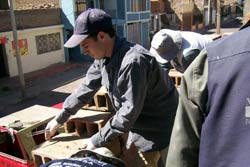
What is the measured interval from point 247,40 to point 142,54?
147 centimetres

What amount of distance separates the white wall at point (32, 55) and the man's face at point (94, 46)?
1479 centimetres

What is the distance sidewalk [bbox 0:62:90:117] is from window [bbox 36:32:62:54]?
1.07m

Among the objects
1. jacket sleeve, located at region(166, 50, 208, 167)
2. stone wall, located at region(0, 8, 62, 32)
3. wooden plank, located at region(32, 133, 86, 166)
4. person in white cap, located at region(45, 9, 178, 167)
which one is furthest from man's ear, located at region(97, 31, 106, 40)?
stone wall, located at region(0, 8, 62, 32)

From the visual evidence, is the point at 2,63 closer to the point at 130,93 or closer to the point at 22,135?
the point at 22,135

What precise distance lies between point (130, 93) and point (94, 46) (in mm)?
508

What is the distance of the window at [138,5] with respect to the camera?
83.2 feet

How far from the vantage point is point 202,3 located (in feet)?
135

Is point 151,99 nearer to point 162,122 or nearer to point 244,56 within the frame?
point 162,122

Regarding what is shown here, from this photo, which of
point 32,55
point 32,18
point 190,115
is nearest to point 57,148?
point 190,115

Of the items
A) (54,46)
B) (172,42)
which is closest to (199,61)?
(172,42)

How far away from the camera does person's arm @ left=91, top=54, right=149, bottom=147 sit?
8.55ft

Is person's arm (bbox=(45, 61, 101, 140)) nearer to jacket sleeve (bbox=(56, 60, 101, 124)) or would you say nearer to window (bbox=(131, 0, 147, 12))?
jacket sleeve (bbox=(56, 60, 101, 124))

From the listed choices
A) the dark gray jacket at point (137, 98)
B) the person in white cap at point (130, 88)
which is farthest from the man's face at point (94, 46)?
the dark gray jacket at point (137, 98)

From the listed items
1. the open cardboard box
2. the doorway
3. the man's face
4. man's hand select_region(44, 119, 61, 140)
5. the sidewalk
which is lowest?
the sidewalk
